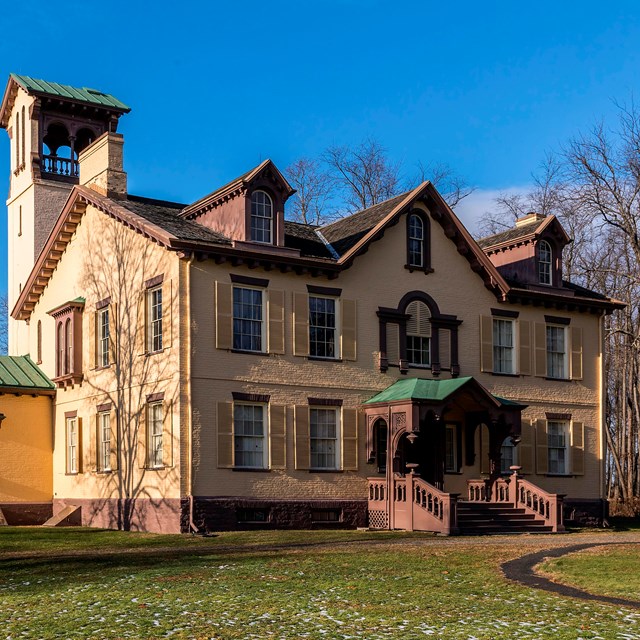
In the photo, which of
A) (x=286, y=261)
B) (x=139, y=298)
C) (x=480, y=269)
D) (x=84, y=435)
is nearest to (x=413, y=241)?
(x=480, y=269)

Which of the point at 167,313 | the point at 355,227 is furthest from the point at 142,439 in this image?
the point at 355,227

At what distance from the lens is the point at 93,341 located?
3372 centimetres

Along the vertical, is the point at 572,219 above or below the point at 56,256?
above

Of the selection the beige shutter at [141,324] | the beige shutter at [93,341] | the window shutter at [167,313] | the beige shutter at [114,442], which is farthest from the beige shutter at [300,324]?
the beige shutter at [93,341]

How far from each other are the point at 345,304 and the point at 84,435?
918 centimetres

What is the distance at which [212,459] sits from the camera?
28938 millimetres

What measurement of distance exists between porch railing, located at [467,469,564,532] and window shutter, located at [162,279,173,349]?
32.1 feet

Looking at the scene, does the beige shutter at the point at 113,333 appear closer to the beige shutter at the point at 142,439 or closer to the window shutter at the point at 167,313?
the beige shutter at the point at 142,439

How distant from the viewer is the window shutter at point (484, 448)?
3381 centimetres

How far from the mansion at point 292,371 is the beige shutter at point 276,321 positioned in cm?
6

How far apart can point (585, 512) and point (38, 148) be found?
945 inches

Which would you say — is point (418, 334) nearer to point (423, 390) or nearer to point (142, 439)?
point (423, 390)

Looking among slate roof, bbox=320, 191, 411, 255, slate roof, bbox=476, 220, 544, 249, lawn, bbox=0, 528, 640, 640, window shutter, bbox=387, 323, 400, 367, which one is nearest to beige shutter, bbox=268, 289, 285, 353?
slate roof, bbox=320, 191, 411, 255

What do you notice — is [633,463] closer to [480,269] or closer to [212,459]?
[480,269]
